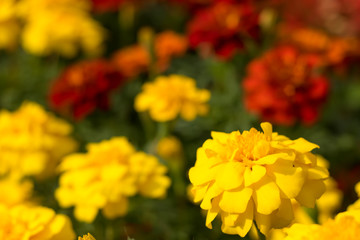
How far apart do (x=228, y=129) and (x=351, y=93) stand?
0.56 meters

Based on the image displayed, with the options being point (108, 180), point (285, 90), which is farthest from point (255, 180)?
point (285, 90)

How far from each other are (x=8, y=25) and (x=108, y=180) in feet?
2.55

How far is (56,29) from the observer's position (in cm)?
159

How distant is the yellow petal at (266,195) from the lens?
0.60 m

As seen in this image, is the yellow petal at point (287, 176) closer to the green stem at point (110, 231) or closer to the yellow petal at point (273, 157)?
the yellow petal at point (273, 157)

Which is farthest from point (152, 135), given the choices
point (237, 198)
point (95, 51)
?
point (237, 198)

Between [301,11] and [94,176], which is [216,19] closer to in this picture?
[94,176]

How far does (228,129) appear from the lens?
4.31 feet

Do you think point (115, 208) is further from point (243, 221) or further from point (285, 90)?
point (285, 90)

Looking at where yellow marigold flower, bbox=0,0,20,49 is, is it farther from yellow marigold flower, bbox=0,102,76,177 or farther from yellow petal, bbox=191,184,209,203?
yellow petal, bbox=191,184,209,203

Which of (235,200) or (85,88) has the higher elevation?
(235,200)

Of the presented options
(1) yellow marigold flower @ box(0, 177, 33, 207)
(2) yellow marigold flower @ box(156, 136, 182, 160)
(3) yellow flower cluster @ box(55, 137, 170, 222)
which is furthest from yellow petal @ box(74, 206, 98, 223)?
(2) yellow marigold flower @ box(156, 136, 182, 160)

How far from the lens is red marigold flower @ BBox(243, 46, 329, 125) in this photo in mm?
1218

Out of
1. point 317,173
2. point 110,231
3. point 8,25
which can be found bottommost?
point 110,231
